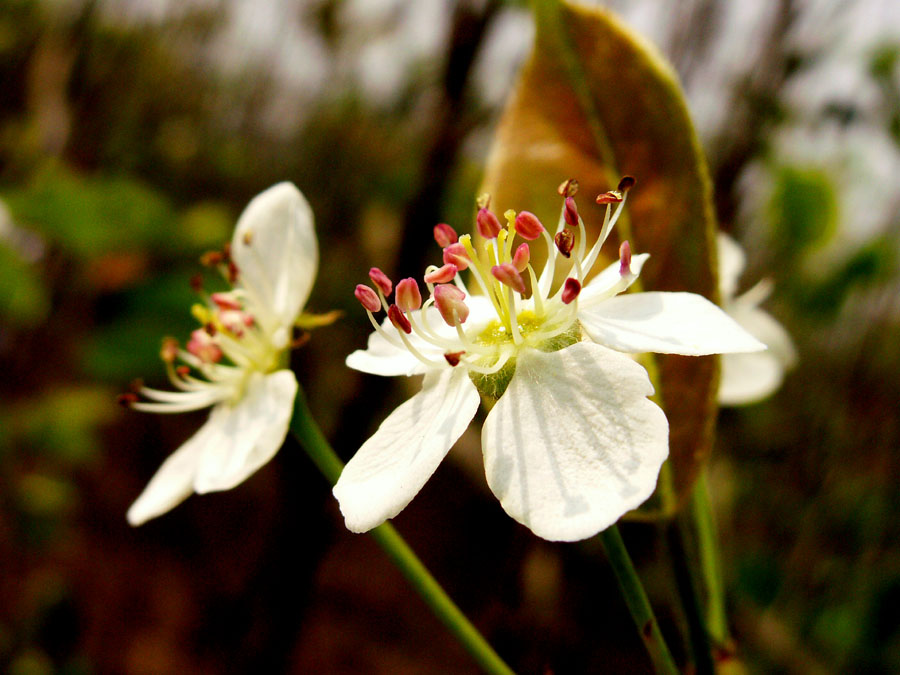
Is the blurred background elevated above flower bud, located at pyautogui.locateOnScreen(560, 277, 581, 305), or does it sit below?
below

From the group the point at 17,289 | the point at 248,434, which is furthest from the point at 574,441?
the point at 17,289

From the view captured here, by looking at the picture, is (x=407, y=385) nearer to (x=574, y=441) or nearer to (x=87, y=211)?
(x=87, y=211)

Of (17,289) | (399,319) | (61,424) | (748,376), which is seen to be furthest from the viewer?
(61,424)

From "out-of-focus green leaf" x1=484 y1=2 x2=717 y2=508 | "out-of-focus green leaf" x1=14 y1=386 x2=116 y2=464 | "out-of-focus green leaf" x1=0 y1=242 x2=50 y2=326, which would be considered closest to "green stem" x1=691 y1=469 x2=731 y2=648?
"out-of-focus green leaf" x1=484 y1=2 x2=717 y2=508

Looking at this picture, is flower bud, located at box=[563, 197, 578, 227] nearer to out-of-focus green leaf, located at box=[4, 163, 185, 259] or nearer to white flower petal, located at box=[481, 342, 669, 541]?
white flower petal, located at box=[481, 342, 669, 541]

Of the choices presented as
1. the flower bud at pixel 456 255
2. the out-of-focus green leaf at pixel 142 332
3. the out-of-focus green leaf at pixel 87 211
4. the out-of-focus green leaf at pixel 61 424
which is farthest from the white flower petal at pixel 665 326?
the out-of-focus green leaf at pixel 61 424

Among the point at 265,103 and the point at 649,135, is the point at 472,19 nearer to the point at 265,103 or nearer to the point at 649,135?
the point at 649,135

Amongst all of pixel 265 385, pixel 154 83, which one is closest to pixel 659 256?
pixel 265 385

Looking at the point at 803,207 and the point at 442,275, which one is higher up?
the point at 442,275
